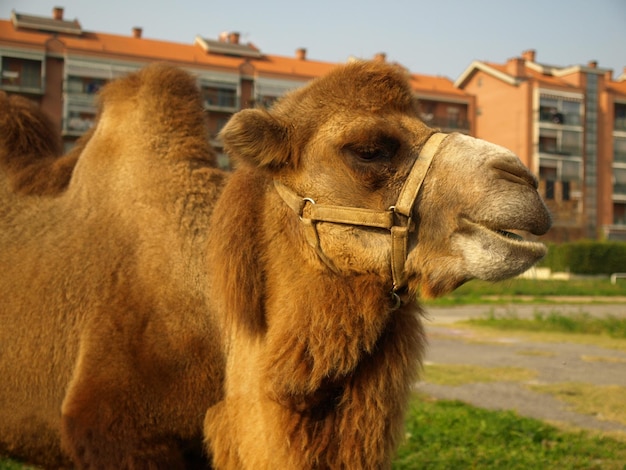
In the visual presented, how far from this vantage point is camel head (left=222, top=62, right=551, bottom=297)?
273 centimetres

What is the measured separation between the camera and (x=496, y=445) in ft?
19.0

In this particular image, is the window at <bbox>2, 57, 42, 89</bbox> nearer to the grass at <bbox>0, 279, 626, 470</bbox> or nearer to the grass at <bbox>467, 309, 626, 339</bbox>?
the grass at <bbox>467, 309, 626, 339</bbox>

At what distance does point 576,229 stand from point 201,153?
51343mm

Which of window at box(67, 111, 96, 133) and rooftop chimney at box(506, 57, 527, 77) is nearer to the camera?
window at box(67, 111, 96, 133)

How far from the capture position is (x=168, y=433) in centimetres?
319

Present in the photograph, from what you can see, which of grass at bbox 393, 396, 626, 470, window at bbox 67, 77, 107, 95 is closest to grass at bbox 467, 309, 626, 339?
grass at bbox 393, 396, 626, 470

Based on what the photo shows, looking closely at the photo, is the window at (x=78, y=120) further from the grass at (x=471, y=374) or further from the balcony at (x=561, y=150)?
the grass at (x=471, y=374)

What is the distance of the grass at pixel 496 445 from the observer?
17.5ft

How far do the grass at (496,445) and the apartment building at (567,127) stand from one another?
48.0 m

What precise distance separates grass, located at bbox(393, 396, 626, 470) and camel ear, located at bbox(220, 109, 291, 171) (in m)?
2.66

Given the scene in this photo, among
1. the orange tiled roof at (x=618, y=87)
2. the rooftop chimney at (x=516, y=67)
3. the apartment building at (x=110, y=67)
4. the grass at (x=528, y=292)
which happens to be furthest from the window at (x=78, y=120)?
the orange tiled roof at (x=618, y=87)

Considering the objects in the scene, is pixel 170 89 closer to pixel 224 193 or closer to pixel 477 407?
pixel 224 193

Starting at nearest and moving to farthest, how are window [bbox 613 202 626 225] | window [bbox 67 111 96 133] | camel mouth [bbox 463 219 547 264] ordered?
camel mouth [bbox 463 219 547 264] → window [bbox 67 111 96 133] → window [bbox 613 202 626 225]

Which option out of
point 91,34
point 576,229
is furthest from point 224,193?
point 576,229
